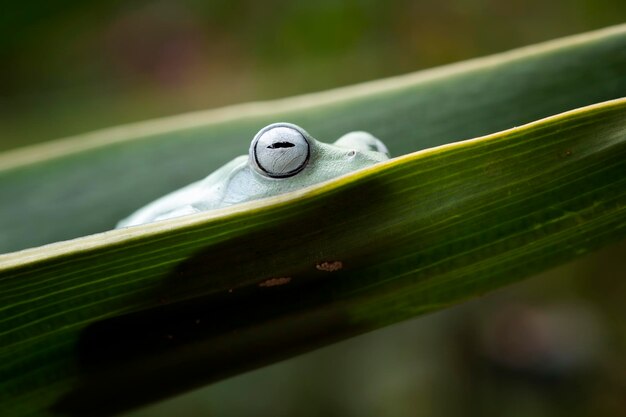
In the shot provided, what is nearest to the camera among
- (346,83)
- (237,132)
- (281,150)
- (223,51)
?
(281,150)

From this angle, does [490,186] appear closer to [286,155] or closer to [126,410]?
[286,155]

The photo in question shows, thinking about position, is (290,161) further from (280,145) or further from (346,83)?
(346,83)

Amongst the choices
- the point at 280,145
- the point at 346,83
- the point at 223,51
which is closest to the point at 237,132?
the point at 280,145

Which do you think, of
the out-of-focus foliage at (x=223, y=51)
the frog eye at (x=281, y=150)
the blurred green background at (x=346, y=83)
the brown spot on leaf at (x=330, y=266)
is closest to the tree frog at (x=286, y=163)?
the frog eye at (x=281, y=150)

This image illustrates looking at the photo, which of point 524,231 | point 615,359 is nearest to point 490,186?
point 524,231

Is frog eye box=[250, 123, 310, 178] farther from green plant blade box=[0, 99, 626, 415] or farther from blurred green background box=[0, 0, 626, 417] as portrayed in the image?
blurred green background box=[0, 0, 626, 417]
